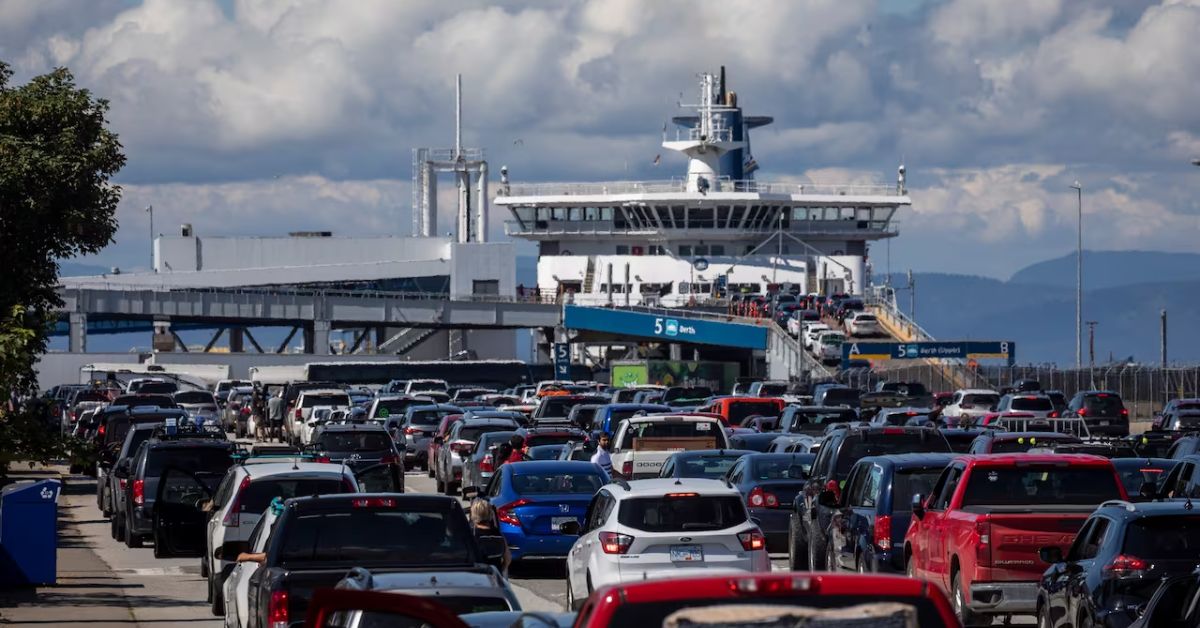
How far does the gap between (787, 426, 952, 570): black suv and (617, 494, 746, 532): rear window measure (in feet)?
7.25

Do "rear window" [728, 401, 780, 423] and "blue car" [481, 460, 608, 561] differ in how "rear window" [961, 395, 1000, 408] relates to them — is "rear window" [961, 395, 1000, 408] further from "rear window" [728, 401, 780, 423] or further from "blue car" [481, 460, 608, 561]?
"blue car" [481, 460, 608, 561]

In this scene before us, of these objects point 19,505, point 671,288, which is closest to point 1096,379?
point 671,288

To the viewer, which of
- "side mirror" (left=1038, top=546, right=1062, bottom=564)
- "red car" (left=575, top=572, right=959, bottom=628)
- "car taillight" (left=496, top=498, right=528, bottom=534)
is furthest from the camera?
"car taillight" (left=496, top=498, right=528, bottom=534)

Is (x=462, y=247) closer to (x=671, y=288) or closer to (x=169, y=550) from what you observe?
(x=671, y=288)

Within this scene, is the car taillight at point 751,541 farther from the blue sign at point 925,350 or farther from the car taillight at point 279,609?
the blue sign at point 925,350

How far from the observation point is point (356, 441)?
29.3 metres

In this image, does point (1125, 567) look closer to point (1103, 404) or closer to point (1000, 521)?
point (1000, 521)

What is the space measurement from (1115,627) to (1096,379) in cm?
5382

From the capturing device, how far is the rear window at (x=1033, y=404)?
43.2 meters

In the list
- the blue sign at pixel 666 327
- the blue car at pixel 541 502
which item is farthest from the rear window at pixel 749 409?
the blue sign at pixel 666 327


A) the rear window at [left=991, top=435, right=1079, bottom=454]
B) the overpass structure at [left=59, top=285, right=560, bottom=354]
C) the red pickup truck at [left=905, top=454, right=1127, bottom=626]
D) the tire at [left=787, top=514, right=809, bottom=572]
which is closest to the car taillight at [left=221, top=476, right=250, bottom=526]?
the tire at [left=787, top=514, right=809, bottom=572]

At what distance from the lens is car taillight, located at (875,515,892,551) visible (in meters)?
17.4

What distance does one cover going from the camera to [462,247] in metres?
115

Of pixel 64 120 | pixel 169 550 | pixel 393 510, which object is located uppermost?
pixel 64 120
